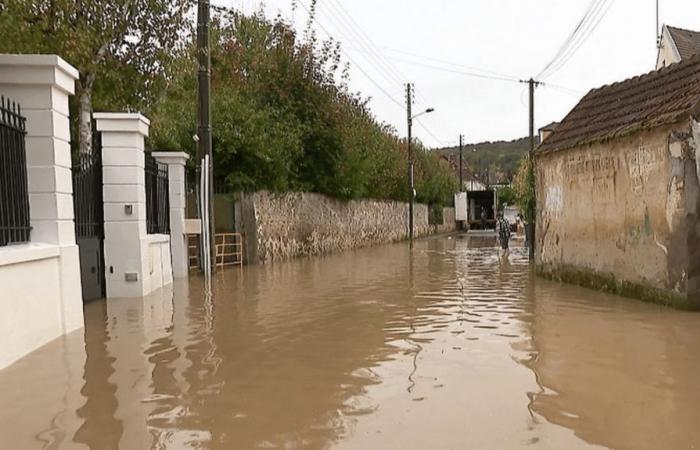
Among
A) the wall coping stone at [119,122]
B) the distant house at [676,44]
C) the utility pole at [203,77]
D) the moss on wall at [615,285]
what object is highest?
the distant house at [676,44]

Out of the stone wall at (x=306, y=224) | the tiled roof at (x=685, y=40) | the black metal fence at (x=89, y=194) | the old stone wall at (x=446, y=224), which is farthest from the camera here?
the old stone wall at (x=446, y=224)

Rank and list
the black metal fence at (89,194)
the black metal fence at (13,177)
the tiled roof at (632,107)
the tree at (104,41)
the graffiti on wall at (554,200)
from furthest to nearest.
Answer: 1. the graffiti on wall at (554,200)
2. the tree at (104,41)
3. the black metal fence at (89,194)
4. the tiled roof at (632,107)
5. the black metal fence at (13,177)

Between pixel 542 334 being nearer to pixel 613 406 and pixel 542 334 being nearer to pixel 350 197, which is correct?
pixel 613 406

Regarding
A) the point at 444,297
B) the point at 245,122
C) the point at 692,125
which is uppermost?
the point at 245,122

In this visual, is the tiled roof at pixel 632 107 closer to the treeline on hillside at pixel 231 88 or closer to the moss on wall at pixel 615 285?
the moss on wall at pixel 615 285

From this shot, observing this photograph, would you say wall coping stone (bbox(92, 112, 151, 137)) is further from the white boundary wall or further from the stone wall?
the stone wall

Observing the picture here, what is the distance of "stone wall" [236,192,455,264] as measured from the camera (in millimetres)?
19422

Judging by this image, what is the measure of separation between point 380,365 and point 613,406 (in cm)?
216

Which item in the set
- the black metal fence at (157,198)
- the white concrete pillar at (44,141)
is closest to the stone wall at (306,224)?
the black metal fence at (157,198)

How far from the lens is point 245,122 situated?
19.3 meters

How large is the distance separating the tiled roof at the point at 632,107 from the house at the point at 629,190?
2 cm

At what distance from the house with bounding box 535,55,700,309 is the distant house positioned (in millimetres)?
14193

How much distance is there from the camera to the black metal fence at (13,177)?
646 centimetres

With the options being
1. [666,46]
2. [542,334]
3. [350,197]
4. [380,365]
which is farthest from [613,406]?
[666,46]
